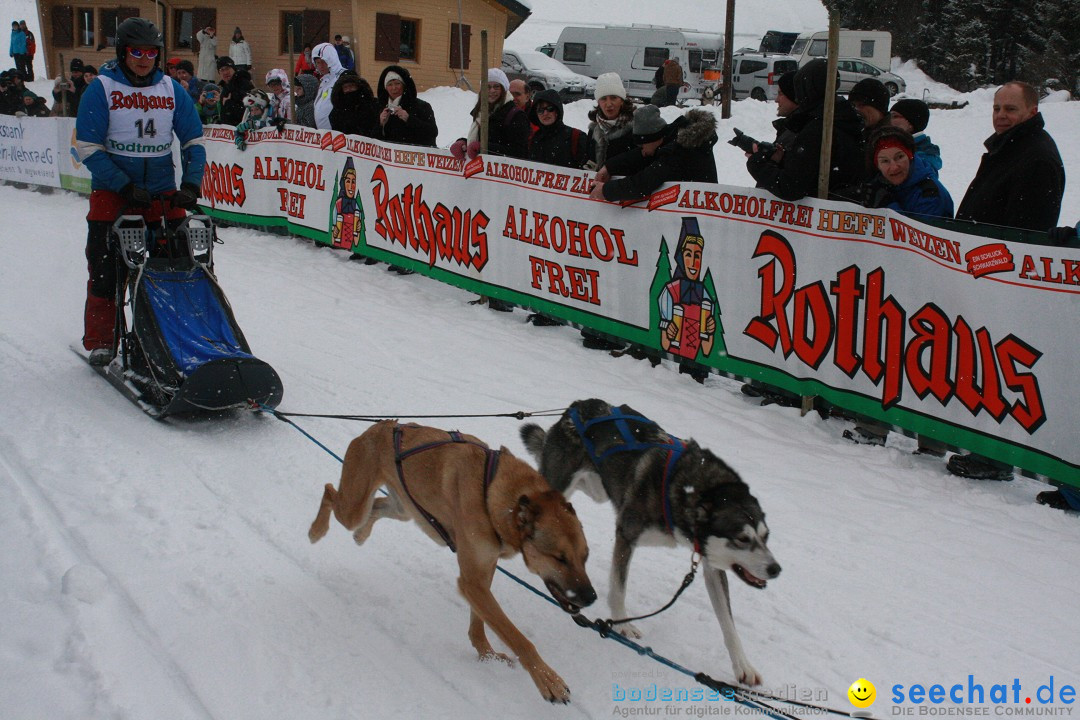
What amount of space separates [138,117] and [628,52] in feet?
85.5

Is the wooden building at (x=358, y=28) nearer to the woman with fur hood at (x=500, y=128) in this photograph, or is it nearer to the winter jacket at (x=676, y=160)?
the woman with fur hood at (x=500, y=128)

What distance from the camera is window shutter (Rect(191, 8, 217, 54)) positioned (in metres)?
Result: 26.2

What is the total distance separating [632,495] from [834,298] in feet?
9.23

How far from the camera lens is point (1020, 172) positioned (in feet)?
16.7

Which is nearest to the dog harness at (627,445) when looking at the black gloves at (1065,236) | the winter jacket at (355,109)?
the black gloves at (1065,236)

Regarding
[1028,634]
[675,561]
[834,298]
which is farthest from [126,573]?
[834,298]

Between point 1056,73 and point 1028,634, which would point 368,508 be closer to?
point 1028,634

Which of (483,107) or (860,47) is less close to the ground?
(860,47)

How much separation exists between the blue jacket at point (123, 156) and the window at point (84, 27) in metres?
27.3

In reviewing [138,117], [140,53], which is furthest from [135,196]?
[140,53]

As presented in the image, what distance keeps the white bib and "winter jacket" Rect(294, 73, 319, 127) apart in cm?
652

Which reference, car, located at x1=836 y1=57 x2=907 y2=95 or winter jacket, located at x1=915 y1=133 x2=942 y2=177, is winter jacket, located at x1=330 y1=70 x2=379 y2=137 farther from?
car, located at x1=836 y1=57 x2=907 y2=95

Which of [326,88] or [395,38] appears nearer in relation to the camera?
[326,88]

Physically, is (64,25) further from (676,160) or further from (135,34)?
(676,160)
